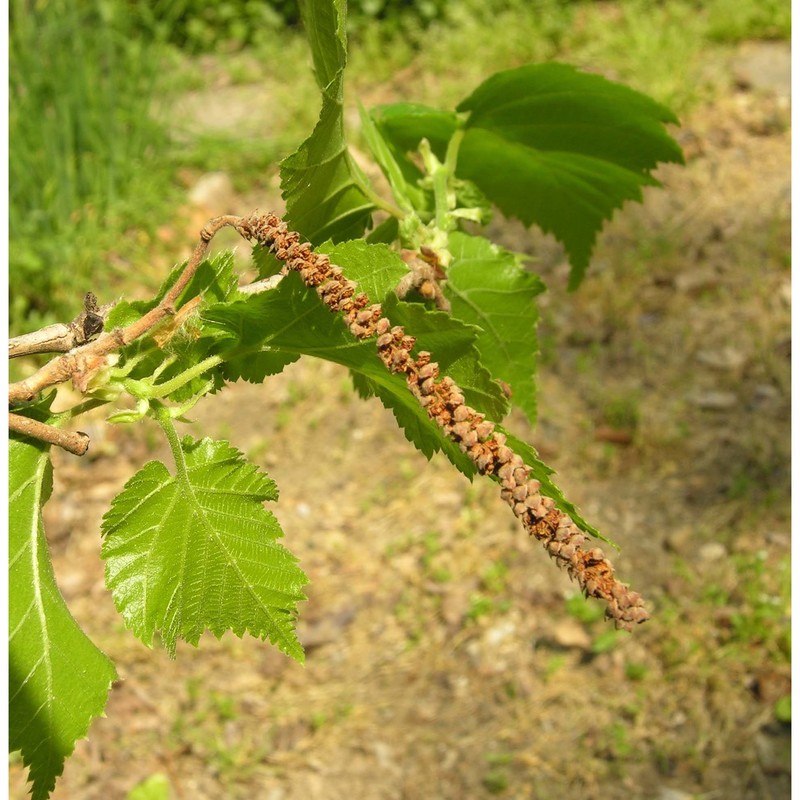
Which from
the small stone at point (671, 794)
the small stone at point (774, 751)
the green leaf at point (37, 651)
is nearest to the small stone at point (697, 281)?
the small stone at point (774, 751)

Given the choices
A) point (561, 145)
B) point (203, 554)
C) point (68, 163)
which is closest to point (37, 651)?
point (203, 554)

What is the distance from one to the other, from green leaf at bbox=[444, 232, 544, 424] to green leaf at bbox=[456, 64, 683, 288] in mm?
127

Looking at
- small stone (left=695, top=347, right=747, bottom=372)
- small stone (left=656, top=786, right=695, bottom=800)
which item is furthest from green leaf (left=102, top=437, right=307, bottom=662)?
small stone (left=695, top=347, right=747, bottom=372)

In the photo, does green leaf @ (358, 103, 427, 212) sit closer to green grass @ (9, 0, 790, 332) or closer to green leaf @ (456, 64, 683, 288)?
green leaf @ (456, 64, 683, 288)

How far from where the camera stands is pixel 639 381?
9.07ft

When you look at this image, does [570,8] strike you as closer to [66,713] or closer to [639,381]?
[639,381]

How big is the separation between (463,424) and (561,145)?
0.49 m

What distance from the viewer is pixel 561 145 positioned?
88 centimetres

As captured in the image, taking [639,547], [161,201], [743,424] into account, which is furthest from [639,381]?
[161,201]

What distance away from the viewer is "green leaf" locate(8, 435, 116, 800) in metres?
0.55

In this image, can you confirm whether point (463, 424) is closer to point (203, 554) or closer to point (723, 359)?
point (203, 554)

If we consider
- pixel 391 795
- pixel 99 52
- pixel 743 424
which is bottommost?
pixel 391 795

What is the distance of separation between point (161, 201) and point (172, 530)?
3098mm

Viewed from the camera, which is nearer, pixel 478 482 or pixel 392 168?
pixel 392 168
